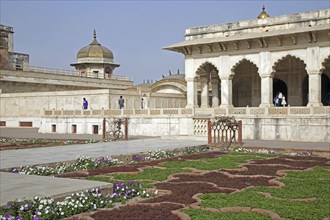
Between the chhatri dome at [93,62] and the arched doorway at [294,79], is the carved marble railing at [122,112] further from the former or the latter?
the chhatri dome at [93,62]

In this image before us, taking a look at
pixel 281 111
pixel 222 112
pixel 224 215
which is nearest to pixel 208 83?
pixel 222 112

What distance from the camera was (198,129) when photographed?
58.5 feet

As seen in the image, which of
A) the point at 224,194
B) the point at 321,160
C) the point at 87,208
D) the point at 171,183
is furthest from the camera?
the point at 321,160

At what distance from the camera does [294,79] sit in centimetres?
2781

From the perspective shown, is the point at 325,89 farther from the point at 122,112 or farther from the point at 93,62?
the point at 93,62

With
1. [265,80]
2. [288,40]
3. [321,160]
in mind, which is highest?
[288,40]

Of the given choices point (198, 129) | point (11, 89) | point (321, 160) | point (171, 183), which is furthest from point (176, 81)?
point (171, 183)

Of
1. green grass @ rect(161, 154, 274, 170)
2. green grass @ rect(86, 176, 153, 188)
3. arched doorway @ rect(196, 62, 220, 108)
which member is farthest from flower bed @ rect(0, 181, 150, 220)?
arched doorway @ rect(196, 62, 220, 108)

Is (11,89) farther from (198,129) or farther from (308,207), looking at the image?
(308,207)

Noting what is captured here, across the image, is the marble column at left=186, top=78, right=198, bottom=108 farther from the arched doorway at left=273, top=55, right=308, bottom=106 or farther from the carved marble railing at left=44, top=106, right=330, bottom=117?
the arched doorway at left=273, top=55, right=308, bottom=106

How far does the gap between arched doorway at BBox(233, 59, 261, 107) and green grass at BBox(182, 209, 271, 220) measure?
24424 millimetres

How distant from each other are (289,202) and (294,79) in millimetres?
23241

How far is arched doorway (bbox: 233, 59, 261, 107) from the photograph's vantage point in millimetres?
29394

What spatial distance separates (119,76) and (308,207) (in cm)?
4738
